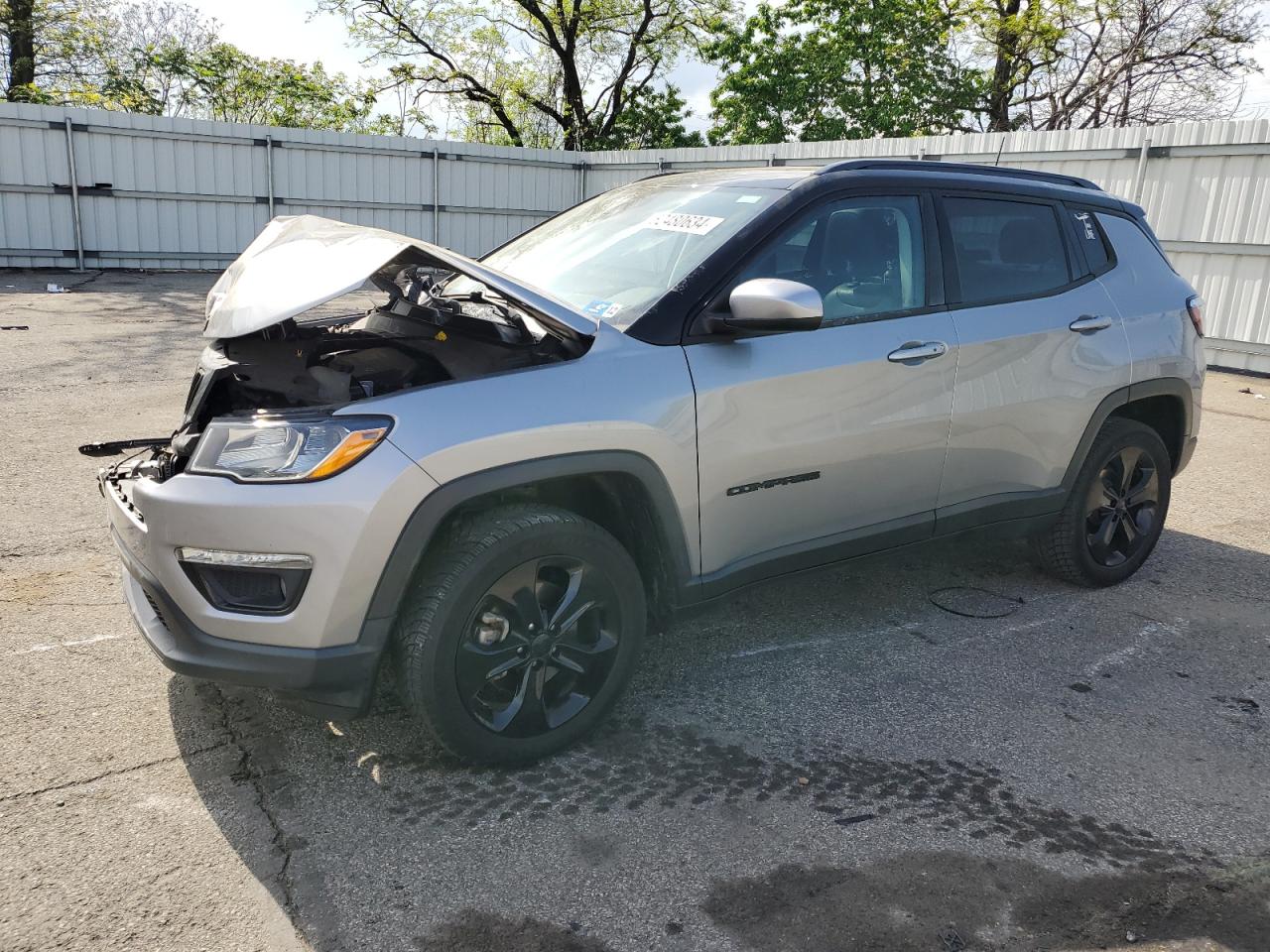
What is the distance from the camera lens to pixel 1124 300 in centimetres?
445

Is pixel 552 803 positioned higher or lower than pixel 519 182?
lower

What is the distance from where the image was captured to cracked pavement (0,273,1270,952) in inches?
94.8

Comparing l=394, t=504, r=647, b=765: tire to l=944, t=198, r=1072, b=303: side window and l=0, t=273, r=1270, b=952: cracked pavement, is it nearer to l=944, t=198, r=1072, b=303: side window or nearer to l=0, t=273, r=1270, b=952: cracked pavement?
l=0, t=273, r=1270, b=952: cracked pavement

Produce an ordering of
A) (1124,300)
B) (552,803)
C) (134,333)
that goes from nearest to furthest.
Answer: (552,803) < (1124,300) < (134,333)

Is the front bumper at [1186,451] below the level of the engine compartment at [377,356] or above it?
below

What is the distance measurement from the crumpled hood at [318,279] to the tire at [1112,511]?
2588mm

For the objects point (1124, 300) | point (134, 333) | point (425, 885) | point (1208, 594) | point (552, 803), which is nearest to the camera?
point (425, 885)

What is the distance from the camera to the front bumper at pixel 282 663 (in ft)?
8.55

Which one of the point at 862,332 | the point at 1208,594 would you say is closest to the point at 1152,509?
the point at 1208,594

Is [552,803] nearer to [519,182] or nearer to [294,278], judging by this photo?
[294,278]

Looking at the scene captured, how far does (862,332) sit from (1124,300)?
64.3 inches

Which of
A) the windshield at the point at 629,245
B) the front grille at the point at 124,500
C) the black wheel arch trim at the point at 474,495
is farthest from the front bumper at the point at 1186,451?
the front grille at the point at 124,500

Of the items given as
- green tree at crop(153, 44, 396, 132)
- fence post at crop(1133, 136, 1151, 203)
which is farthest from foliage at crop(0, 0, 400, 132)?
fence post at crop(1133, 136, 1151, 203)

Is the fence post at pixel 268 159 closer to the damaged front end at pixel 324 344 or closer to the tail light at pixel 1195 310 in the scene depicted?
the damaged front end at pixel 324 344
